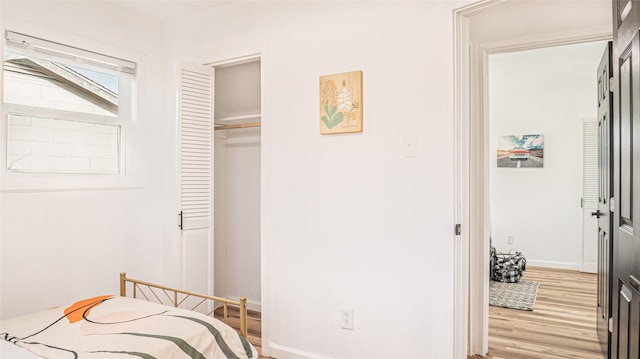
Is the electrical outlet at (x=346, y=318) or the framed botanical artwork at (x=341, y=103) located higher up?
the framed botanical artwork at (x=341, y=103)

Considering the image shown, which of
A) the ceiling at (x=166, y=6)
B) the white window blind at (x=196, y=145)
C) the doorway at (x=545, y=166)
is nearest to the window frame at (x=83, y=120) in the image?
the ceiling at (x=166, y=6)

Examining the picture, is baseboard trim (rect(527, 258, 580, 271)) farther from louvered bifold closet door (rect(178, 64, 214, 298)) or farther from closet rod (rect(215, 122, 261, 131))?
louvered bifold closet door (rect(178, 64, 214, 298))

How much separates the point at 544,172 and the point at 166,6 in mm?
5273

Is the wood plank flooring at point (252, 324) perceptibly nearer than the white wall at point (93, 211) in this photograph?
No

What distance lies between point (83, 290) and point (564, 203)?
229 inches

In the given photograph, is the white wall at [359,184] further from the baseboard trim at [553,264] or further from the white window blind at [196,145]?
the baseboard trim at [553,264]

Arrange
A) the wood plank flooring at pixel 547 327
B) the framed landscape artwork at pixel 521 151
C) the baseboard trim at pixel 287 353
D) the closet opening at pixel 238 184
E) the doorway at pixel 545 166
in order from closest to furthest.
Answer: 1. the baseboard trim at pixel 287 353
2. the wood plank flooring at pixel 547 327
3. the closet opening at pixel 238 184
4. the doorway at pixel 545 166
5. the framed landscape artwork at pixel 521 151

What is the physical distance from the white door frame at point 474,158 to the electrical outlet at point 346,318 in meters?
0.64

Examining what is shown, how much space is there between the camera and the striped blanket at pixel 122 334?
157 cm

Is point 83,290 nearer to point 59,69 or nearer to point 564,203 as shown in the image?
point 59,69

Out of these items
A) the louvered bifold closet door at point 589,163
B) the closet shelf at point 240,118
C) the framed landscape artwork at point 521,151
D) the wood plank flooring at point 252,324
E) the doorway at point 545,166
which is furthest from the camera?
the framed landscape artwork at point 521,151

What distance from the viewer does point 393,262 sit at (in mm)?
2318

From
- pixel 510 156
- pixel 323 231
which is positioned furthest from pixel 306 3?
pixel 510 156

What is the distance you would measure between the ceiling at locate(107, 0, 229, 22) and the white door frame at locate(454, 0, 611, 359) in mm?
1848
